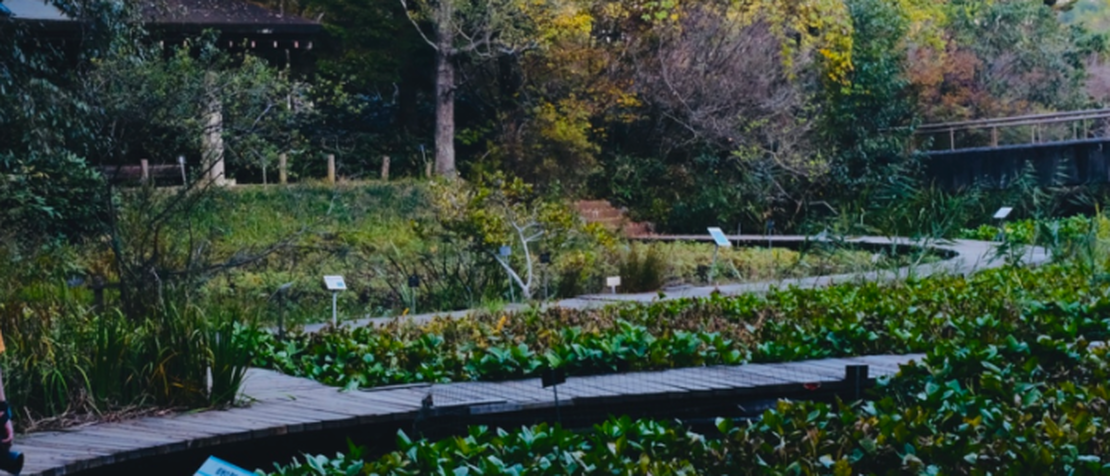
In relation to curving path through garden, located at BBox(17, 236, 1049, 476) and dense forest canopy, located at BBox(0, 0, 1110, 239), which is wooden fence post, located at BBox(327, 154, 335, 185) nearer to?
dense forest canopy, located at BBox(0, 0, 1110, 239)

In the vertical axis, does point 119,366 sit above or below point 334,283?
below

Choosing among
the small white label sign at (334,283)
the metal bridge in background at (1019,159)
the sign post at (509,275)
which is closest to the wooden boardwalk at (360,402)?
the small white label sign at (334,283)

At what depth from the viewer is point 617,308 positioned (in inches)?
401

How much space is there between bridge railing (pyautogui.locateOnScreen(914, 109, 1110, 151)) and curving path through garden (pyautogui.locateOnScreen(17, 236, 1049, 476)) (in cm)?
1893

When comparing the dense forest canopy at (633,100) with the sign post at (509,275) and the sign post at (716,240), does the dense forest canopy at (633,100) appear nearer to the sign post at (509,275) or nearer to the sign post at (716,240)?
the sign post at (716,240)

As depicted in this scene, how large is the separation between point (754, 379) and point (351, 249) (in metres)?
10.7

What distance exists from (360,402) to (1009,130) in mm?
26716

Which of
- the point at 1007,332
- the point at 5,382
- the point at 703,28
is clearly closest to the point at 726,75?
the point at 703,28

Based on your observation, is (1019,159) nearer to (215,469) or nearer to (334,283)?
(334,283)

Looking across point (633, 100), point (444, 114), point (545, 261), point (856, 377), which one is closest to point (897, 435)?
point (856, 377)

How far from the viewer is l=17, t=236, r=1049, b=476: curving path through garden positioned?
222 inches

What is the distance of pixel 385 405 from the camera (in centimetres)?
639

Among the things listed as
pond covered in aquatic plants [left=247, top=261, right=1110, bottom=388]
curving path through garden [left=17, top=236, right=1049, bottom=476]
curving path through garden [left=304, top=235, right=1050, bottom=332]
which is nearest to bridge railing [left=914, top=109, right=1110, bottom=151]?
curving path through garden [left=304, top=235, right=1050, bottom=332]

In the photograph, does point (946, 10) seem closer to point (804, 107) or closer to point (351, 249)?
point (804, 107)
